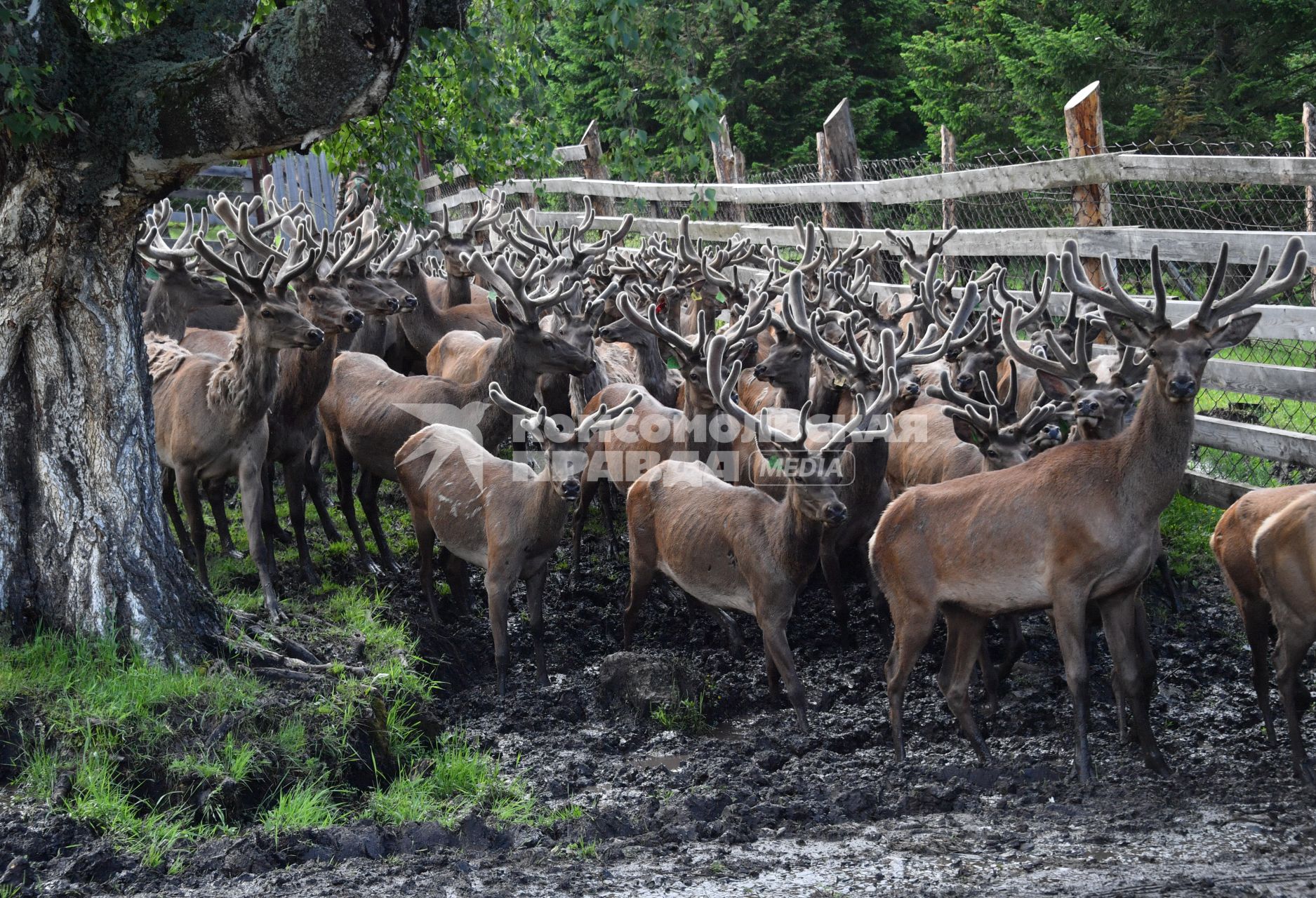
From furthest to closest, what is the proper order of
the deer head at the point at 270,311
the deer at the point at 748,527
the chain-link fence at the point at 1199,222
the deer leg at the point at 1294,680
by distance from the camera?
the chain-link fence at the point at 1199,222 < the deer head at the point at 270,311 < the deer at the point at 748,527 < the deer leg at the point at 1294,680

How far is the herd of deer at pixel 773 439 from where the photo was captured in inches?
227

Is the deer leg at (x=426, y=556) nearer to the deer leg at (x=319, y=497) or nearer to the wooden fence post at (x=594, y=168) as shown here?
the deer leg at (x=319, y=497)

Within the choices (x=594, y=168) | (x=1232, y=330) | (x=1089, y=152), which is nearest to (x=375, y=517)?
(x=1232, y=330)

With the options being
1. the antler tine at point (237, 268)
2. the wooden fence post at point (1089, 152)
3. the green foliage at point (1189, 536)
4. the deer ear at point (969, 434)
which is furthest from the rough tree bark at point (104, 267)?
the wooden fence post at point (1089, 152)

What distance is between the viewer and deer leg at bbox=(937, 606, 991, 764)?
19.9ft

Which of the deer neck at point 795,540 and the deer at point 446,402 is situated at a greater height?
the deer at point 446,402

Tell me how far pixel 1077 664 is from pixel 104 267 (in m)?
4.71

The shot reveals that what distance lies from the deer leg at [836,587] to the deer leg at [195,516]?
140 inches

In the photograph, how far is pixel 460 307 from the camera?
12.8 m

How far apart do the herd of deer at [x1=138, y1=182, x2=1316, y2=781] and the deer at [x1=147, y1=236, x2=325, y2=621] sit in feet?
0.06

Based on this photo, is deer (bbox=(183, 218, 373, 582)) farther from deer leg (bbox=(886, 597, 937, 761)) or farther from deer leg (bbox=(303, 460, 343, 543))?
deer leg (bbox=(886, 597, 937, 761))

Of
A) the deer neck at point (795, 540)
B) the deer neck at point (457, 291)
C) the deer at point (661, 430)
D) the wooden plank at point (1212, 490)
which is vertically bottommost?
the wooden plank at point (1212, 490)

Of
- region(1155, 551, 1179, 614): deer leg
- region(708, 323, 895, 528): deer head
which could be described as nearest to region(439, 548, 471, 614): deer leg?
region(708, 323, 895, 528): deer head

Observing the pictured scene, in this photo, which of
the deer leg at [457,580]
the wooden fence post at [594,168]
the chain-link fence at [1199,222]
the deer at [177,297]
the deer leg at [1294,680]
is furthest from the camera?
the wooden fence post at [594,168]
